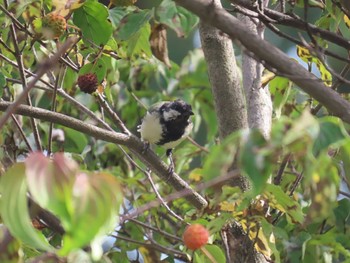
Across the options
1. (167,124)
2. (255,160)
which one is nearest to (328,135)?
(255,160)

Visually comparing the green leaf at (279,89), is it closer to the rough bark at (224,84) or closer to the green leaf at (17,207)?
the rough bark at (224,84)

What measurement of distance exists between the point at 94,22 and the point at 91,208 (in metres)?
1.02

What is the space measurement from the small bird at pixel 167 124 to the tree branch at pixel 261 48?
2.04m

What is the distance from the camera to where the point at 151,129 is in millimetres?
3428

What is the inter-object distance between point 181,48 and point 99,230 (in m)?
5.48

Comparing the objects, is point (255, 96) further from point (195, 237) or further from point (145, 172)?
point (195, 237)

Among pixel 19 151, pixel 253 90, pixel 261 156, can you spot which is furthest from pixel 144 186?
pixel 261 156

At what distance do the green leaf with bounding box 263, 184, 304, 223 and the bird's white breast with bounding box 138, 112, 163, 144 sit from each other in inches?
63.2

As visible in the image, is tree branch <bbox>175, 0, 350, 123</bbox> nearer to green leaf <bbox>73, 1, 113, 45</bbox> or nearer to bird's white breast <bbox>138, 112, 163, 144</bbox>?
green leaf <bbox>73, 1, 113, 45</bbox>

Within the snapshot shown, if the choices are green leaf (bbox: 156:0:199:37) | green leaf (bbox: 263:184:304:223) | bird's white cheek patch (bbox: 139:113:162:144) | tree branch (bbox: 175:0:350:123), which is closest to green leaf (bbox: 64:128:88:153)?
bird's white cheek patch (bbox: 139:113:162:144)

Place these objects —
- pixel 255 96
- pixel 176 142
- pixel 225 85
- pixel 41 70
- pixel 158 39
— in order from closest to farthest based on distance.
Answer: pixel 41 70, pixel 158 39, pixel 225 85, pixel 255 96, pixel 176 142

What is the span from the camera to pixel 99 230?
3.39 feet

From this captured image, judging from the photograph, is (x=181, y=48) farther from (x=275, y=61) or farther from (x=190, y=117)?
(x=275, y=61)

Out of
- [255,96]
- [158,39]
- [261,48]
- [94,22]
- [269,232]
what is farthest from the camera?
[255,96]
